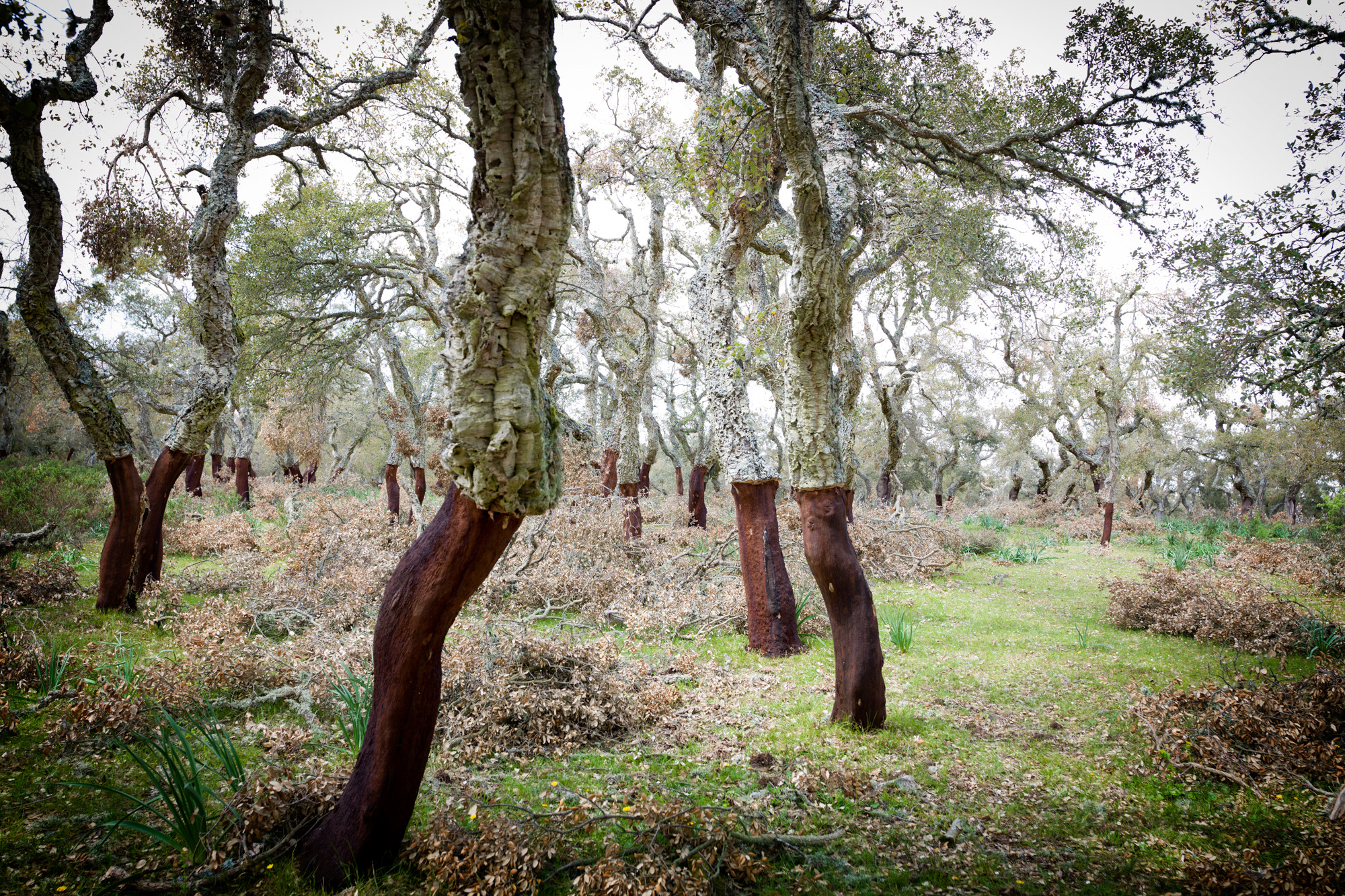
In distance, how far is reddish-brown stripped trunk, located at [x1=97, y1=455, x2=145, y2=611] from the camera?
6281mm

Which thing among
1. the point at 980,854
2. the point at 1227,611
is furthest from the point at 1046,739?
the point at 1227,611

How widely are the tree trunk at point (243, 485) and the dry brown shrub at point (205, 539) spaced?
23.3 feet

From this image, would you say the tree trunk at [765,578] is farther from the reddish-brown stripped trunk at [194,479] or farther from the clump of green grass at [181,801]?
the reddish-brown stripped trunk at [194,479]

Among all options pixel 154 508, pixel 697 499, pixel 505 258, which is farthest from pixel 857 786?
pixel 697 499

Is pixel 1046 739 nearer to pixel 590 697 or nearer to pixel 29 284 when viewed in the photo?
pixel 590 697

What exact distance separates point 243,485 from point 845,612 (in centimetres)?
2138

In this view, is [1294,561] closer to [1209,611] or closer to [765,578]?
[1209,611]

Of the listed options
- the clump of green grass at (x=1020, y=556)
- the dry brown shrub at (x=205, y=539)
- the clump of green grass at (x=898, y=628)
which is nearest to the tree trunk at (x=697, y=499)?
the clump of green grass at (x=898, y=628)

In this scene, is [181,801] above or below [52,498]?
below

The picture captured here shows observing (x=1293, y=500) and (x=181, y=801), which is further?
(x=1293, y=500)

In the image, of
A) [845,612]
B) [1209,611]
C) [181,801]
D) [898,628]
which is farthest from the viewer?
[1209,611]

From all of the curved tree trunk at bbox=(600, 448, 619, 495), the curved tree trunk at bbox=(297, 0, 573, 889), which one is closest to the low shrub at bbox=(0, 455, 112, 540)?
the curved tree trunk at bbox=(600, 448, 619, 495)

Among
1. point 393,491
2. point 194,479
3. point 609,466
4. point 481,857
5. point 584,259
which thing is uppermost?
point 584,259

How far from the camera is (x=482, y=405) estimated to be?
7.60ft
